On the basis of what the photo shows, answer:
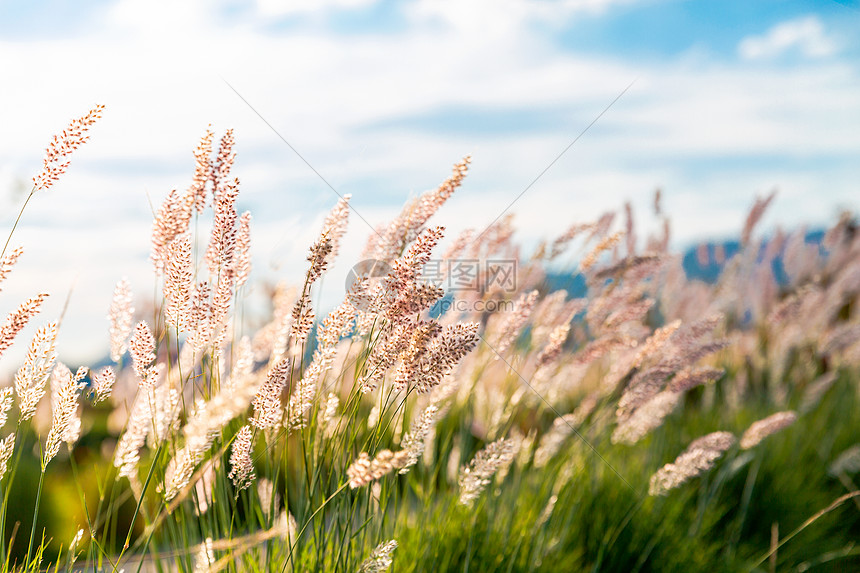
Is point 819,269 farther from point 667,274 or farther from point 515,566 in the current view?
point 515,566

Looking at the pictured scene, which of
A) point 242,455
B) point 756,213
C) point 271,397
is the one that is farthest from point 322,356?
point 756,213

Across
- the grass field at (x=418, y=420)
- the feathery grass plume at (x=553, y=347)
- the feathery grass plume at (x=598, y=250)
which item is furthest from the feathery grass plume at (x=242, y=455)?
the feathery grass plume at (x=598, y=250)

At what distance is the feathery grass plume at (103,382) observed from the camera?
5.00 ft

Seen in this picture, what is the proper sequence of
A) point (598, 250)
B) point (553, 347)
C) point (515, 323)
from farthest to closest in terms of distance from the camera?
point (598, 250) < point (553, 347) < point (515, 323)

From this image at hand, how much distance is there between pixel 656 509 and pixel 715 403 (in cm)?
241

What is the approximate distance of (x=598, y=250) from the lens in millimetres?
2572

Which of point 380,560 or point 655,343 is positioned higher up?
point 655,343

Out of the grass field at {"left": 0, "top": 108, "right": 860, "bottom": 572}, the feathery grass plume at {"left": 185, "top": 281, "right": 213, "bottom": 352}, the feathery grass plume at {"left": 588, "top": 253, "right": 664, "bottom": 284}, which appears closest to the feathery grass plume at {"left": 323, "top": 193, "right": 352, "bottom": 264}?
the grass field at {"left": 0, "top": 108, "right": 860, "bottom": 572}

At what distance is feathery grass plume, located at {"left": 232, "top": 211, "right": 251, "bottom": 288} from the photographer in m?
1.56

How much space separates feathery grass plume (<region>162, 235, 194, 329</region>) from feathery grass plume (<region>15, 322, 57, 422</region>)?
0.31m

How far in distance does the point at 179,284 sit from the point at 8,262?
0.45 m

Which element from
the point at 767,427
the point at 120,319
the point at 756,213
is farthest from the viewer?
the point at 756,213

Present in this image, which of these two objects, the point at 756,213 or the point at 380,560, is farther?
the point at 756,213

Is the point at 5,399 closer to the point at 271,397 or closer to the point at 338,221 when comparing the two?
the point at 271,397
